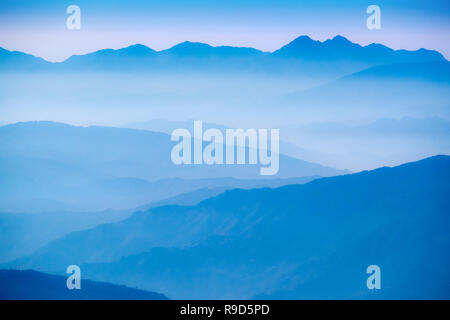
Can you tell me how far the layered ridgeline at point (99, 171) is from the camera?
12.8 feet

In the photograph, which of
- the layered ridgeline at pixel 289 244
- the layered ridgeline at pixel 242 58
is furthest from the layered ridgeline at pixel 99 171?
the layered ridgeline at pixel 242 58

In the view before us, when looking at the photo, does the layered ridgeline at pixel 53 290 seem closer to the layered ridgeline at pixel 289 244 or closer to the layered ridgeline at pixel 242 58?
the layered ridgeline at pixel 289 244

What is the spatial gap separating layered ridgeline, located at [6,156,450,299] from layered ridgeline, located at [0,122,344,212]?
12 centimetres

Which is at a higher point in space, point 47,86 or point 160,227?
point 47,86

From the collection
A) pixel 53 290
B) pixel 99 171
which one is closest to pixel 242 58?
pixel 99 171

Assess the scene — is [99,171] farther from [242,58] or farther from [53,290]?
[242,58]

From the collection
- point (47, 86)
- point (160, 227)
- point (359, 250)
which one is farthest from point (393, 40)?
point (47, 86)

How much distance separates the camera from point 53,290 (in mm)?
3848

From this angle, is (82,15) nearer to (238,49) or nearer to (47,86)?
(47,86)

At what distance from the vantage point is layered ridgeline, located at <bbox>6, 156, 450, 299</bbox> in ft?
12.6

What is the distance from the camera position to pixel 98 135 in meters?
3.97

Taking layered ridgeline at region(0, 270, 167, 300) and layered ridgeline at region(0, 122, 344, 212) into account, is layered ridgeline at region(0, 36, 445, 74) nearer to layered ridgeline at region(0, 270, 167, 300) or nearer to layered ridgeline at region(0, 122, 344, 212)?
layered ridgeline at region(0, 122, 344, 212)

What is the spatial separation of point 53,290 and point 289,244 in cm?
147

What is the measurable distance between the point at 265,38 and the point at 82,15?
3.76 feet
